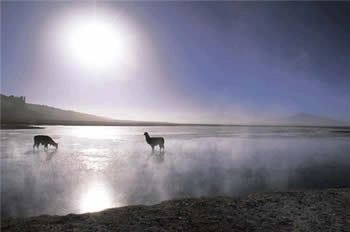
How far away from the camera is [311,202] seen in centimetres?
721

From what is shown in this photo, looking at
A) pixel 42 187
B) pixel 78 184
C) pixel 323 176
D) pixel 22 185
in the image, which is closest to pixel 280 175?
pixel 323 176

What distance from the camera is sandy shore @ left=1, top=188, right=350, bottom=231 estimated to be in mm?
5531

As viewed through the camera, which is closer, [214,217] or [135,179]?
[214,217]

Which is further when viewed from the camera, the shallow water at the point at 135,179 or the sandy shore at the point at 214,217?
the shallow water at the point at 135,179

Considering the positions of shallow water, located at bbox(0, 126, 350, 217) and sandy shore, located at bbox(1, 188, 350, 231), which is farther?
shallow water, located at bbox(0, 126, 350, 217)

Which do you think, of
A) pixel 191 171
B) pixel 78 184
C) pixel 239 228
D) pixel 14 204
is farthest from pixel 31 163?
pixel 239 228

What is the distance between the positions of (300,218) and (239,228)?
69.0 inches

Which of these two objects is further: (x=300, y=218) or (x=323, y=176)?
(x=323, y=176)

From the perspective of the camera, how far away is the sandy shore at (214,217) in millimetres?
5531

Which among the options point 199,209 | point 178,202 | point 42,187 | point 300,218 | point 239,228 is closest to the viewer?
point 239,228

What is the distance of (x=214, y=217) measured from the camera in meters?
6.14

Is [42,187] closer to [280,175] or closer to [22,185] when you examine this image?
[22,185]

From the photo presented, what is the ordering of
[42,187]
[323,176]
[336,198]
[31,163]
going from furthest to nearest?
[31,163]
[323,176]
[42,187]
[336,198]

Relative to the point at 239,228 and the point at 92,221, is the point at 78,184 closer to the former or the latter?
the point at 92,221
